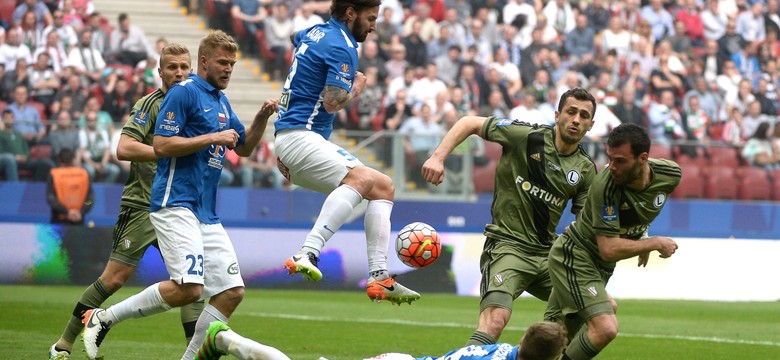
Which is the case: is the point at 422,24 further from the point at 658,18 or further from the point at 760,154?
the point at 760,154

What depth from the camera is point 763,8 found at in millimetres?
28969

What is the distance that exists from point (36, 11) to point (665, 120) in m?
12.1

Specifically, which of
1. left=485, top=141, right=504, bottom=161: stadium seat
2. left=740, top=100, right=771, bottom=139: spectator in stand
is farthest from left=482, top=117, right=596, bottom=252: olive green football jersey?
left=740, top=100, right=771, bottom=139: spectator in stand

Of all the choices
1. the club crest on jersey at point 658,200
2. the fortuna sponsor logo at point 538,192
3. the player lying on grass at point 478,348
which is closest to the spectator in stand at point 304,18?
the fortuna sponsor logo at point 538,192

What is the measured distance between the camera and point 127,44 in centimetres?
2280

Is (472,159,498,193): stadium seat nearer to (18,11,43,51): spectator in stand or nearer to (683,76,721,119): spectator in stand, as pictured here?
(683,76,721,119): spectator in stand

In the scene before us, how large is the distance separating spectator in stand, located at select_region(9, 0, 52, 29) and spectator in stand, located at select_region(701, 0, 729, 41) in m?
14.6

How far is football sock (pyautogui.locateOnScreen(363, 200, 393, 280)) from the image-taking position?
371 inches

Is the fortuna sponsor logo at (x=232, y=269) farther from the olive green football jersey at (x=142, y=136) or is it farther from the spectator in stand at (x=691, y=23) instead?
the spectator in stand at (x=691, y=23)

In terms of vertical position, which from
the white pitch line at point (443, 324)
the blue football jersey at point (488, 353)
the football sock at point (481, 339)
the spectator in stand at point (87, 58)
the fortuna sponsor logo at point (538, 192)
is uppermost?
the fortuna sponsor logo at point (538, 192)

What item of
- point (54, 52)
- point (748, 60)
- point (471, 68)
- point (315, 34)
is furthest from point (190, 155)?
point (748, 60)

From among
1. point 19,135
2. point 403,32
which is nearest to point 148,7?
point 403,32

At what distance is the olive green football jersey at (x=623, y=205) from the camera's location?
28.6 ft

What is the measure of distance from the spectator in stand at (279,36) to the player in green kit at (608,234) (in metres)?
16.0
